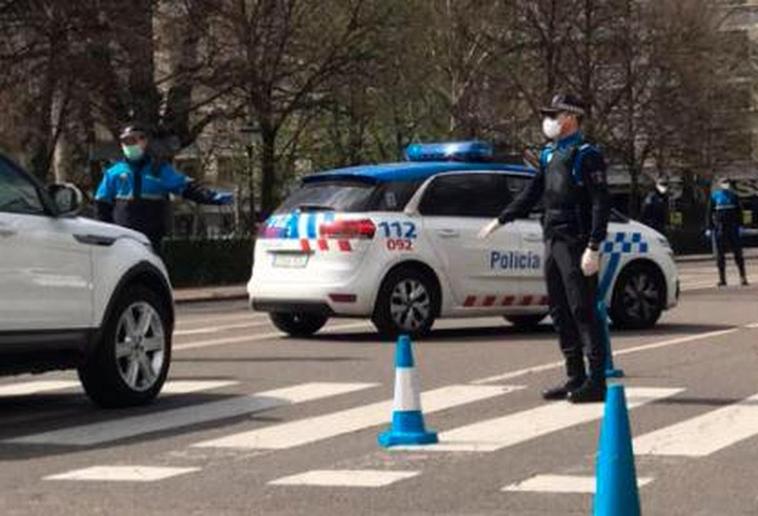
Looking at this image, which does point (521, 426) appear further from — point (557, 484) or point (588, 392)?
point (557, 484)

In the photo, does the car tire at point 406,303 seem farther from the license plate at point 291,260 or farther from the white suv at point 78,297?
the white suv at point 78,297

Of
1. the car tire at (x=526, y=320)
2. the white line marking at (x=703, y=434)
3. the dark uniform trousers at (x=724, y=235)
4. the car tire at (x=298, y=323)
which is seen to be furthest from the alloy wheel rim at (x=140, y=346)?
the dark uniform trousers at (x=724, y=235)

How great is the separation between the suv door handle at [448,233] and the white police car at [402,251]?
0.01 metres

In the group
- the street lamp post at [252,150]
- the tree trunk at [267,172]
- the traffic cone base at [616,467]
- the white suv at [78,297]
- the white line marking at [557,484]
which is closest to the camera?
the traffic cone base at [616,467]

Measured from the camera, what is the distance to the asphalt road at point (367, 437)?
21.0ft

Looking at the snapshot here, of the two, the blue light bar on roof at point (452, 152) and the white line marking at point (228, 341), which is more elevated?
the blue light bar on roof at point (452, 152)

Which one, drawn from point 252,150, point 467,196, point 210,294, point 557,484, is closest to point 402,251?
point 467,196

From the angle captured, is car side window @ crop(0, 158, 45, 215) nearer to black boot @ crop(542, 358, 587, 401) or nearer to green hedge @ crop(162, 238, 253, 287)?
black boot @ crop(542, 358, 587, 401)

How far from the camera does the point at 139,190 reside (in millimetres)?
11867

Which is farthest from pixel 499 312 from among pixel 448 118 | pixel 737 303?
pixel 448 118

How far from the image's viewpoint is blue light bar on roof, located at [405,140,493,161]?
14953 millimetres

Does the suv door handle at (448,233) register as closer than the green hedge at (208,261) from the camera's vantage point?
Yes

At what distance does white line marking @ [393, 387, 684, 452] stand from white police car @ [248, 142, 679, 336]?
423 centimetres

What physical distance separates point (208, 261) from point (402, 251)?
55.1 ft
